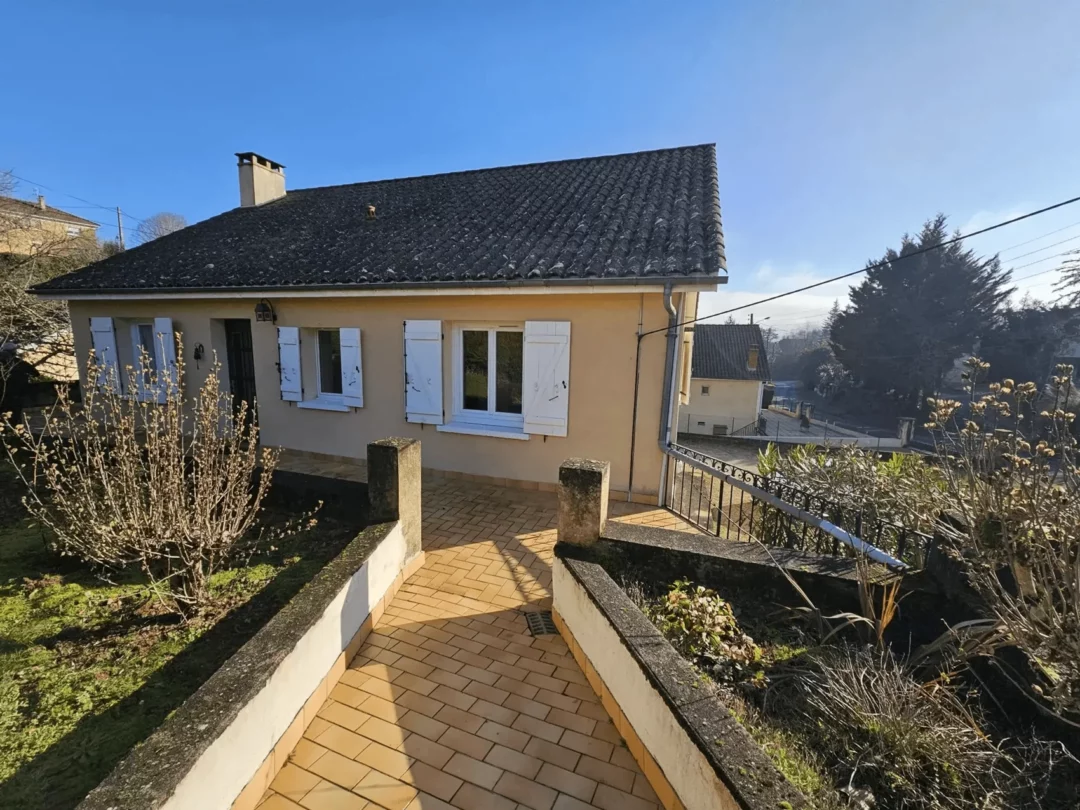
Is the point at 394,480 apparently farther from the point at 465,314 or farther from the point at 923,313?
the point at 923,313

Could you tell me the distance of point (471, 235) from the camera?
7.89 m

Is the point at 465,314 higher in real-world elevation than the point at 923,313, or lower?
lower

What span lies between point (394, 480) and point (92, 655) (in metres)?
2.36

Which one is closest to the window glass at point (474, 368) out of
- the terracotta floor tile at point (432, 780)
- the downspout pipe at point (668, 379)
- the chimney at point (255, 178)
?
the downspout pipe at point (668, 379)

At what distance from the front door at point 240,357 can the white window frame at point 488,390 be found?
4.54 m

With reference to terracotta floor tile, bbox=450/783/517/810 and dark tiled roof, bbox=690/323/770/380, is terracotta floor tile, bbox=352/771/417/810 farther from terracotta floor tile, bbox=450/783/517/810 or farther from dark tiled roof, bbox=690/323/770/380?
dark tiled roof, bbox=690/323/770/380

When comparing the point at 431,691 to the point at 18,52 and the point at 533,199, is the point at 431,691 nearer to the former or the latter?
the point at 533,199

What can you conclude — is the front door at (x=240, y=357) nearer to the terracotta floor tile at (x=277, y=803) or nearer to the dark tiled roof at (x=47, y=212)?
the terracotta floor tile at (x=277, y=803)

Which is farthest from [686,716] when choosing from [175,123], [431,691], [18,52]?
[175,123]

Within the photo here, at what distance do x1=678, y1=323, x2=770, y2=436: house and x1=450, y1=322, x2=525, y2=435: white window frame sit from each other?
81.0 feet

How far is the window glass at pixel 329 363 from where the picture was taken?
809 centimetres

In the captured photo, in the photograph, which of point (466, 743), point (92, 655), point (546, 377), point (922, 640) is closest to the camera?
point (466, 743)

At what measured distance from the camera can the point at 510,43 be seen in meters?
7.66

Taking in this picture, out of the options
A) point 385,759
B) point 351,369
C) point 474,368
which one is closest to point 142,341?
point 351,369
